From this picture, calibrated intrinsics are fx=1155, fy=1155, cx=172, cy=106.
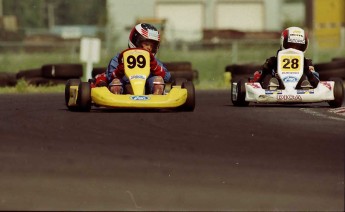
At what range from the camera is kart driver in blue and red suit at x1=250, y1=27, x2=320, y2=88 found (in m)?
15.0

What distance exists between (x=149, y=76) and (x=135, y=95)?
2.21ft

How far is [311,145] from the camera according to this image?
9625 mm

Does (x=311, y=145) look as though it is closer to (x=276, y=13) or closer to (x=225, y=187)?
(x=225, y=187)

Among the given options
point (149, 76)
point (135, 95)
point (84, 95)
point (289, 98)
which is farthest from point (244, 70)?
point (84, 95)

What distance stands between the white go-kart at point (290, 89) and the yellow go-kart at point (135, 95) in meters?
1.21

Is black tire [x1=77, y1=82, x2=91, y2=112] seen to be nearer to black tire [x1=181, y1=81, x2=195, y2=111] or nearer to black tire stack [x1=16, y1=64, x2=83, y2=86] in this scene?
black tire [x1=181, y1=81, x2=195, y2=111]

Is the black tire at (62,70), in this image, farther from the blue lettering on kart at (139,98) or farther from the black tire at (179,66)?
the blue lettering on kart at (139,98)

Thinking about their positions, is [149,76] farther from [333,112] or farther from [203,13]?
[203,13]

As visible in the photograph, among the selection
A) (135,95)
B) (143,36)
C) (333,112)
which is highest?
(143,36)

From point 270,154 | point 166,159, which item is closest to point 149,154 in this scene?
point 166,159

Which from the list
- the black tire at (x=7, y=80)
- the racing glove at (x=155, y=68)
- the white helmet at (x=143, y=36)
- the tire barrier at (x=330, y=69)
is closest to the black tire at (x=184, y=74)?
the tire barrier at (x=330, y=69)

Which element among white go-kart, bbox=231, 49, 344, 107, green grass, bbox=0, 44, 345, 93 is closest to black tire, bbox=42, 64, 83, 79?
green grass, bbox=0, 44, 345, 93

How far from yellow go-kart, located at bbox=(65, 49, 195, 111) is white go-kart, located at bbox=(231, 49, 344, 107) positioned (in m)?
1.21

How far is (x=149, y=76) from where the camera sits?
46.8ft
